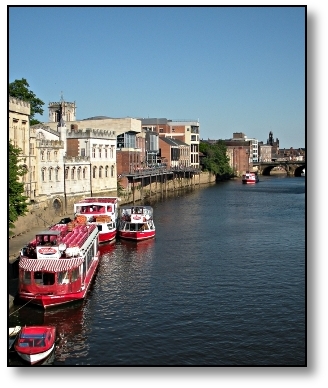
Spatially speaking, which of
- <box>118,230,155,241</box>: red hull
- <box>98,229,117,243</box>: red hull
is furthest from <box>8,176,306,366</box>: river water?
<box>118,230,155,241</box>: red hull

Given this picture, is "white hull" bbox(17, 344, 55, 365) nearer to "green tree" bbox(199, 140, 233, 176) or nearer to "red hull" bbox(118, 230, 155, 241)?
"red hull" bbox(118, 230, 155, 241)

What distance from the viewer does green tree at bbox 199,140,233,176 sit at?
124m

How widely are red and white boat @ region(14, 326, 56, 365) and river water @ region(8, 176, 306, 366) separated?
0.34 metres

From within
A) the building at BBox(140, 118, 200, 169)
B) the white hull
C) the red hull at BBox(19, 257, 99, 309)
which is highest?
the building at BBox(140, 118, 200, 169)

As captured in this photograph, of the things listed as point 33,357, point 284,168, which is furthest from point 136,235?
point 284,168

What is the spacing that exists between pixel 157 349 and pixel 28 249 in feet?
25.4

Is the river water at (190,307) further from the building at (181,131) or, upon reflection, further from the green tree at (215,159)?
the green tree at (215,159)

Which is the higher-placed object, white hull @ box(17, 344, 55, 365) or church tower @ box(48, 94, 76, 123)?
church tower @ box(48, 94, 76, 123)

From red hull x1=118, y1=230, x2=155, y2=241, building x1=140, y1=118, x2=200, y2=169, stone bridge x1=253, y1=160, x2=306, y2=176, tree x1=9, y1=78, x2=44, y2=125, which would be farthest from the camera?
stone bridge x1=253, y1=160, x2=306, y2=176

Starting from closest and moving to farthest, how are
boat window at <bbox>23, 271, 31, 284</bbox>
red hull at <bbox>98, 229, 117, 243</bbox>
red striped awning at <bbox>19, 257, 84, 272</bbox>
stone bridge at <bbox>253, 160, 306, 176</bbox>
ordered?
1. red striped awning at <bbox>19, 257, 84, 272</bbox>
2. boat window at <bbox>23, 271, 31, 284</bbox>
3. red hull at <bbox>98, 229, 117, 243</bbox>
4. stone bridge at <bbox>253, 160, 306, 176</bbox>

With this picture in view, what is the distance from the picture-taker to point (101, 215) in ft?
135

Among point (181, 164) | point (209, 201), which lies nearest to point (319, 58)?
point (209, 201)

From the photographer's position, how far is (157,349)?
19.7 m
